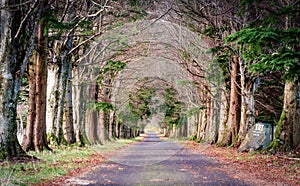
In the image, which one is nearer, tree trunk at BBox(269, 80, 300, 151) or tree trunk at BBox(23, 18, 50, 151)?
tree trunk at BBox(23, 18, 50, 151)

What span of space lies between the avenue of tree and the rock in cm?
108

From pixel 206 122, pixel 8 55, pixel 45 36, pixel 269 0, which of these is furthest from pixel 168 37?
pixel 206 122

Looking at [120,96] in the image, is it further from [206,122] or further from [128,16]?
[128,16]

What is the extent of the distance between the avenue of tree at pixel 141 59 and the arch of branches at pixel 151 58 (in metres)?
0.08

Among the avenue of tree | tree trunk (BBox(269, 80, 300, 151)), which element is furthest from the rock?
tree trunk (BBox(269, 80, 300, 151))

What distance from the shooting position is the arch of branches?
736 inches

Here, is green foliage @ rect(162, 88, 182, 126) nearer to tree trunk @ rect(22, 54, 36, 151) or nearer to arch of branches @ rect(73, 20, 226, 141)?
arch of branches @ rect(73, 20, 226, 141)

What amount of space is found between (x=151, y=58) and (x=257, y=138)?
8.13 meters

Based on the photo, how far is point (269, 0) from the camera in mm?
11320

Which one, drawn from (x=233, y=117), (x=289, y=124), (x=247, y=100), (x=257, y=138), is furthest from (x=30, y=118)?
(x=233, y=117)

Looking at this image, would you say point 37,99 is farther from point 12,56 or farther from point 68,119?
point 68,119

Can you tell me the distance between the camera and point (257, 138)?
17.7 meters

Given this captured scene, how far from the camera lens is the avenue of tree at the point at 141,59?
35.7ft

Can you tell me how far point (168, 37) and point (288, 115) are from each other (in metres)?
8.35
